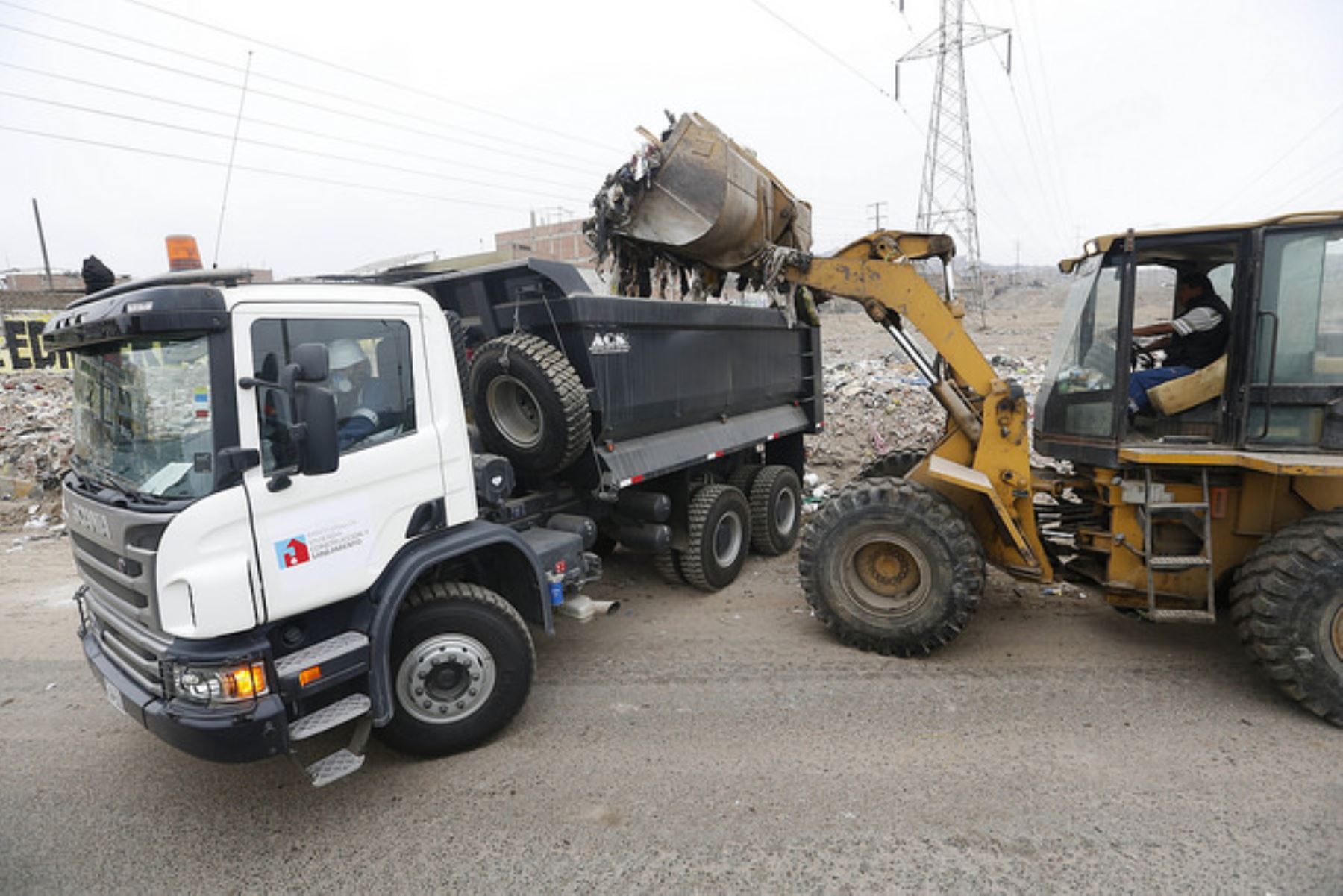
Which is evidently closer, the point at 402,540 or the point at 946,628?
the point at 402,540

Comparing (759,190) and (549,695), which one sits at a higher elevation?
(759,190)

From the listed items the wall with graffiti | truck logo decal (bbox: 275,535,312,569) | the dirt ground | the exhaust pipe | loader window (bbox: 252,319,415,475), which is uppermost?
the wall with graffiti

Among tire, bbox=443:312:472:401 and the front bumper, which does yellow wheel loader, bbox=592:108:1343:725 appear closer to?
tire, bbox=443:312:472:401

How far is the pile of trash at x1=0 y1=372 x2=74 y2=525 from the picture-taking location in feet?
27.8

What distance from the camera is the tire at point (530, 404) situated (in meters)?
4.10

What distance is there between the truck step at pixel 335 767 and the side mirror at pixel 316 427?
1.19 metres

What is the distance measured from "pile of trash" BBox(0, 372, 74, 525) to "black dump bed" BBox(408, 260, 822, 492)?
229 inches

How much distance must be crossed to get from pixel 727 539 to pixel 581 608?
76.7 inches

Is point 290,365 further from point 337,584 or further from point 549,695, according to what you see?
point 549,695

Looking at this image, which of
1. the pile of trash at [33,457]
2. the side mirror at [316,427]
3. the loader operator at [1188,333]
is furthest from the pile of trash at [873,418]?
the pile of trash at [33,457]

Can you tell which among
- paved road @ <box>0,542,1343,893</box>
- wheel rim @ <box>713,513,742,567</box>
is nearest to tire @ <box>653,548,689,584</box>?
wheel rim @ <box>713,513,742,567</box>

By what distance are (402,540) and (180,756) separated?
1672mm

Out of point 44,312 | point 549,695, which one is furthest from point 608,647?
point 44,312

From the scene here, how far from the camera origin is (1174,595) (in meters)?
4.07
